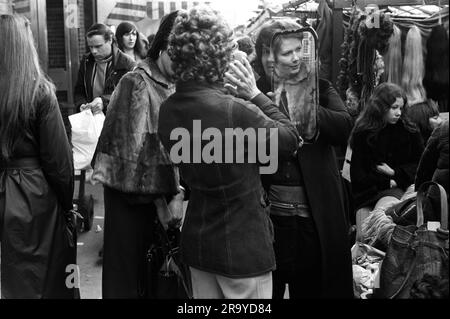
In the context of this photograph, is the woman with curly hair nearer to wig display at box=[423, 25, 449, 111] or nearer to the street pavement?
wig display at box=[423, 25, 449, 111]

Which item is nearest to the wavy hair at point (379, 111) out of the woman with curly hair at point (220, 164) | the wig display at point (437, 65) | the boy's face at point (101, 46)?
the wig display at point (437, 65)

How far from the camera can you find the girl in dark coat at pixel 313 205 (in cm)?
312

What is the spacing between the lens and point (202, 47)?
2.57 metres

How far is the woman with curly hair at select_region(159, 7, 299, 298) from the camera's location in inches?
99.2

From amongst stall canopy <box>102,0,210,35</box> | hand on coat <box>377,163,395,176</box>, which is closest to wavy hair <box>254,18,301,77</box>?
hand on coat <box>377,163,395,176</box>

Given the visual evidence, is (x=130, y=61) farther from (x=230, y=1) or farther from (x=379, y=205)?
(x=379, y=205)

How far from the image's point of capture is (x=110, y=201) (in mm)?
3410

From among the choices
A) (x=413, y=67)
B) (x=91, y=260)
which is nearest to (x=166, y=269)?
(x=413, y=67)

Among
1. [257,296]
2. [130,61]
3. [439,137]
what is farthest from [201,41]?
[130,61]

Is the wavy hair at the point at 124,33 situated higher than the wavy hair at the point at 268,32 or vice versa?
the wavy hair at the point at 268,32

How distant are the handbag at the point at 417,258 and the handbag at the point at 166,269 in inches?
36.1

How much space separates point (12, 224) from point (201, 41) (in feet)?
4.92

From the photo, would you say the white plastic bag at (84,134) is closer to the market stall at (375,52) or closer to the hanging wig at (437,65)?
the market stall at (375,52)

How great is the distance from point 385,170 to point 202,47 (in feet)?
6.83
